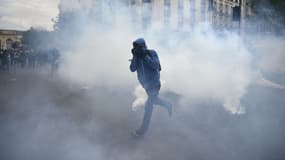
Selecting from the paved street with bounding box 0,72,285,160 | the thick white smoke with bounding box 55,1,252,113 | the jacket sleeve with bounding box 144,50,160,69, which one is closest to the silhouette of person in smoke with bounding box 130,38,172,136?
the jacket sleeve with bounding box 144,50,160,69

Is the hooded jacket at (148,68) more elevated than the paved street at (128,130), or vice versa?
the hooded jacket at (148,68)

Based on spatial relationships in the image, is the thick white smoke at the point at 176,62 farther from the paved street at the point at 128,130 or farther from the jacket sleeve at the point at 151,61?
the jacket sleeve at the point at 151,61

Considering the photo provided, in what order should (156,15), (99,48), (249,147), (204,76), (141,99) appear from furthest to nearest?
(156,15) < (99,48) < (204,76) < (141,99) < (249,147)

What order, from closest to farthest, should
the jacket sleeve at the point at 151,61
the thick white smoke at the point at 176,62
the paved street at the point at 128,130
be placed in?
the paved street at the point at 128,130
the jacket sleeve at the point at 151,61
the thick white smoke at the point at 176,62

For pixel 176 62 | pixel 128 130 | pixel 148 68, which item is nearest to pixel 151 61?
pixel 148 68

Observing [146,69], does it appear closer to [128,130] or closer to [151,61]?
[151,61]

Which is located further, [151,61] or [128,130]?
[128,130]

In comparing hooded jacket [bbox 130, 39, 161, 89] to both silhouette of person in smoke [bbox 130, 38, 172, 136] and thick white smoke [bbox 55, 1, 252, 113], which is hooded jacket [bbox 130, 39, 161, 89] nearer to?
silhouette of person in smoke [bbox 130, 38, 172, 136]

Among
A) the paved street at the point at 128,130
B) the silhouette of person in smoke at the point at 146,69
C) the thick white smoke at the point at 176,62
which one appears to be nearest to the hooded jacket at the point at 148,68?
the silhouette of person in smoke at the point at 146,69

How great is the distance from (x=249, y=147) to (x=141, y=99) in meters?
3.37

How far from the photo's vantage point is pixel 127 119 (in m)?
4.98

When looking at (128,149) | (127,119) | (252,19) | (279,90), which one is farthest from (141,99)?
(252,19)

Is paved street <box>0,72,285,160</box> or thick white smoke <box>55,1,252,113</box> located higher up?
thick white smoke <box>55,1,252,113</box>

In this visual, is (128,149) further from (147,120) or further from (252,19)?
(252,19)
